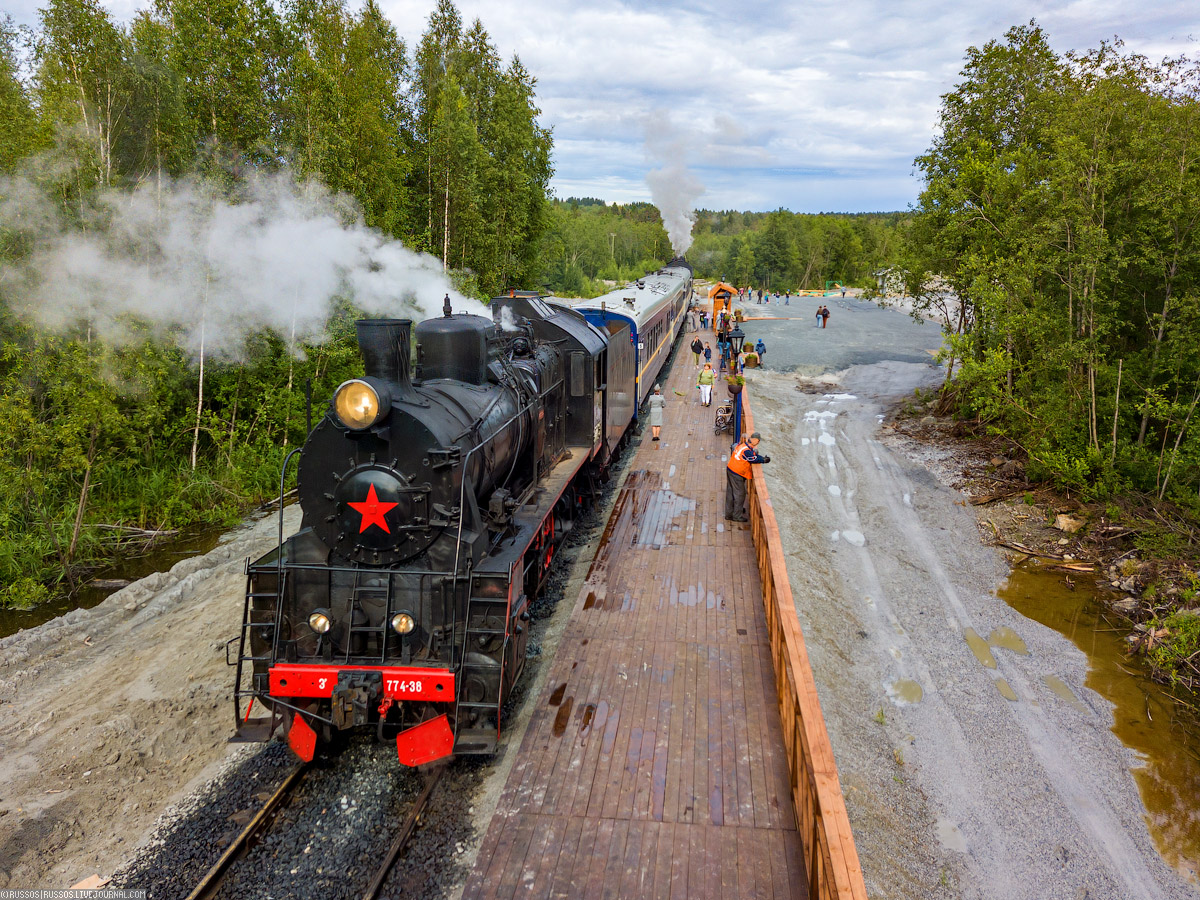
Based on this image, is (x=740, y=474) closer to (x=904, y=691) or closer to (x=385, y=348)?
(x=904, y=691)

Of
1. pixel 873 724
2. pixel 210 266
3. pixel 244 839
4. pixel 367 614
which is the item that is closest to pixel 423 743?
pixel 367 614

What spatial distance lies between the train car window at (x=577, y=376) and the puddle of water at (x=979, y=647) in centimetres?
668

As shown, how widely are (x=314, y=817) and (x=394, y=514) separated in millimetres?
2296

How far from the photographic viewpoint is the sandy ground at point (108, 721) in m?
5.22

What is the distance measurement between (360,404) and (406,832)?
3117 millimetres

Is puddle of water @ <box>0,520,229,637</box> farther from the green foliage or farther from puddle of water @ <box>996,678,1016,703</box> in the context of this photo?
puddle of water @ <box>996,678,1016,703</box>

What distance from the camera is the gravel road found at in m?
6.17

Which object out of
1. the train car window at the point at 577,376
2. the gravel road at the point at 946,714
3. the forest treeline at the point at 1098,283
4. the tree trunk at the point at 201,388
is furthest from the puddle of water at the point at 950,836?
the tree trunk at the point at 201,388

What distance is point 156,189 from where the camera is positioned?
42.5 ft

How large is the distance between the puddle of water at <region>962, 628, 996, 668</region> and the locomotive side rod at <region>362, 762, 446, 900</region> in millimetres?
7735

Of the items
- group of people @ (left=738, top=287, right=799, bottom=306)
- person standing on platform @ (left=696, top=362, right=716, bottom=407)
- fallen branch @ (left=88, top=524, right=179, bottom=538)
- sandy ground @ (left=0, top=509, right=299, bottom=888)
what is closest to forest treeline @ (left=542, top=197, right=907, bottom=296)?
group of people @ (left=738, top=287, right=799, bottom=306)

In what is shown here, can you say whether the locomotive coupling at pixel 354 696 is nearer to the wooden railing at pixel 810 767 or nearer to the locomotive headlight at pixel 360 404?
the locomotive headlight at pixel 360 404

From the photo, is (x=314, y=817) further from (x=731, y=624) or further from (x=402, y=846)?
(x=731, y=624)

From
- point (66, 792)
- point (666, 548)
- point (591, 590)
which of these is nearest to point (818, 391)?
point (666, 548)
